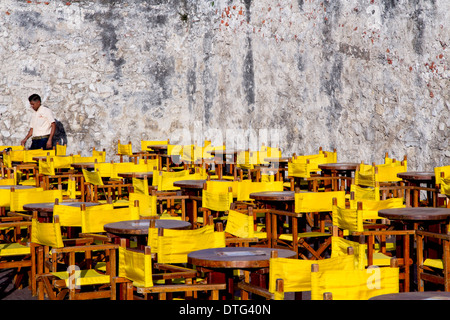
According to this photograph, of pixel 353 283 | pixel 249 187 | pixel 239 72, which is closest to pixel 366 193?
pixel 249 187

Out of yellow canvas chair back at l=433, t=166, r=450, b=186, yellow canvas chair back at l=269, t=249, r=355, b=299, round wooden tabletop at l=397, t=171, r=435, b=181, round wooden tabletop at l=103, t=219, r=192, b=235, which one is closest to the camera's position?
yellow canvas chair back at l=269, t=249, r=355, b=299

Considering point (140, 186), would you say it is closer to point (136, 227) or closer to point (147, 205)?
point (147, 205)

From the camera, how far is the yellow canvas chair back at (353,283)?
280 cm

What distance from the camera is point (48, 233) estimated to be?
15.0ft

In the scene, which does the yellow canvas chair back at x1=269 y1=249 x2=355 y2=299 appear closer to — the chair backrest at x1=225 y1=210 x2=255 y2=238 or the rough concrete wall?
the chair backrest at x1=225 y1=210 x2=255 y2=238

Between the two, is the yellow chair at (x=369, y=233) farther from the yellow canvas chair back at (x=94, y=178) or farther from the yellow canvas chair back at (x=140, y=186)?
the yellow canvas chair back at (x=94, y=178)

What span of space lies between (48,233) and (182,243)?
3.58ft

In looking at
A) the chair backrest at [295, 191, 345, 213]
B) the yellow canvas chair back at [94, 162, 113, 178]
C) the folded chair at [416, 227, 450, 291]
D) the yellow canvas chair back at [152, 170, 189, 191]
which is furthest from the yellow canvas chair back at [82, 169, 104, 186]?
the folded chair at [416, 227, 450, 291]

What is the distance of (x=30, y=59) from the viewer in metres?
14.6

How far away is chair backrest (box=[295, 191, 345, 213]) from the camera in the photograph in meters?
5.41

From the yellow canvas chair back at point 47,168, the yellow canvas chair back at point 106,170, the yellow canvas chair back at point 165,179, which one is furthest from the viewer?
the yellow canvas chair back at point 47,168

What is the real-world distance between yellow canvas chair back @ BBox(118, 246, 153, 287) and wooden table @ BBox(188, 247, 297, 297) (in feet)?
0.83

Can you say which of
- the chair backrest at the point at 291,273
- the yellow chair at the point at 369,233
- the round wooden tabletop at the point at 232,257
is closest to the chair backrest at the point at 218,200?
the yellow chair at the point at 369,233

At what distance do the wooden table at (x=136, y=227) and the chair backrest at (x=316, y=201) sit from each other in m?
1.02
